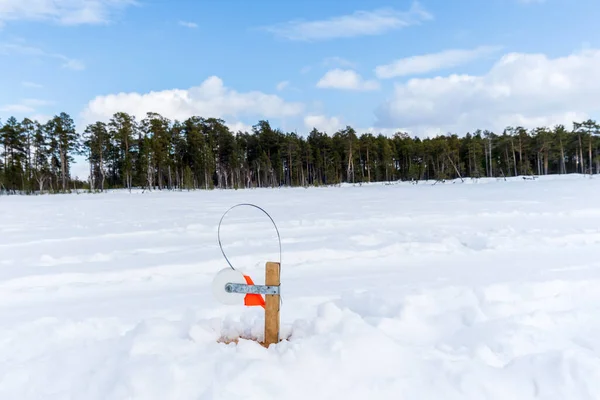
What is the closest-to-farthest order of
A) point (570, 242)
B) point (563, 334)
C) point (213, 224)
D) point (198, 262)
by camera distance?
point (563, 334)
point (198, 262)
point (570, 242)
point (213, 224)

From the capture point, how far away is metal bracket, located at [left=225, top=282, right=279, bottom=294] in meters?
2.17

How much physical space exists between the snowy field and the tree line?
29.7 meters

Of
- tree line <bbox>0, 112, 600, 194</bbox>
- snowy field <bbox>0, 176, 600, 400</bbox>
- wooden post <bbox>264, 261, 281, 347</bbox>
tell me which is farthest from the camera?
tree line <bbox>0, 112, 600, 194</bbox>

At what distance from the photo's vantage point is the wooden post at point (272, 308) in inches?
85.2

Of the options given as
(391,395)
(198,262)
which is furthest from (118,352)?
(198,262)

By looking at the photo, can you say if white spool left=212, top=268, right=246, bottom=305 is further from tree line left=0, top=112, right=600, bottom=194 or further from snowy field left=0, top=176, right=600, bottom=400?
tree line left=0, top=112, right=600, bottom=194

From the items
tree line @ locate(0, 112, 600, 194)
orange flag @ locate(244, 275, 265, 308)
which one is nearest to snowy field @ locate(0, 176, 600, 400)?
orange flag @ locate(244, 275, 265, 308)

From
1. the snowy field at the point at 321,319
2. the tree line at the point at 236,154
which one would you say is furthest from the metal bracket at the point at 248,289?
the tree line at the point at 236,154

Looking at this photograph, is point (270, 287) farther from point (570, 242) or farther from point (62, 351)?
point (570, 242)

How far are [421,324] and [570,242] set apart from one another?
4108mm

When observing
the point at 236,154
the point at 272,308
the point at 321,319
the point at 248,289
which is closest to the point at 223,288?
the point at 248,289

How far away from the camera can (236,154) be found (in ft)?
133

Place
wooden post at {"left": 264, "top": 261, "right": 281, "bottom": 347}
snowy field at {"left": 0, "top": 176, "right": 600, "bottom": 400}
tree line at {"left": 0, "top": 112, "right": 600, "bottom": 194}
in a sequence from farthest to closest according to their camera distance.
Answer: tree line at {"left": 0, "top": 112, "right": 600, "bottom": 194}
wooden post at {"left": 264, "top": 261, "right": 281, "bottom": 347}
snowy field at {"left": 0, "top": 176, "right": 600, "bottom": 400}

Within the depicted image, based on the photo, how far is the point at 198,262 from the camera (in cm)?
466
